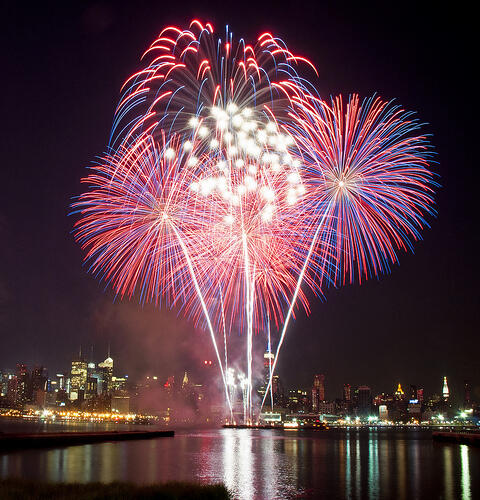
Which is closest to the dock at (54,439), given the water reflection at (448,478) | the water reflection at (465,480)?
the water reflection at (448,478)

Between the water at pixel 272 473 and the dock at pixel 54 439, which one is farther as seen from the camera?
the dock at pixel 54 439

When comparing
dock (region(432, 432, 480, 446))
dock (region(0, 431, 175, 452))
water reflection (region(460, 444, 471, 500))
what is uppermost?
water reflection (region(460, 444, 471, 500))

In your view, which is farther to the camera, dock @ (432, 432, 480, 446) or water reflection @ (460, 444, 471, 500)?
dock @ (432, 432, 480, 446)

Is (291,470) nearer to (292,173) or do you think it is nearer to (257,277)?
(257,277)

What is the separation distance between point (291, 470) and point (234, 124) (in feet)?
61.2

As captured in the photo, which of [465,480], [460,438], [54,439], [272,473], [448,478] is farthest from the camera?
[460,438]

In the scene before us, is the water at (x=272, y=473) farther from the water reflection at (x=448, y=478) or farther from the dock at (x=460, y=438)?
the dock at (x=460, y=438)

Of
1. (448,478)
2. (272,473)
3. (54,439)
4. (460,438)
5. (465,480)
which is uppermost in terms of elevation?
(272,473)

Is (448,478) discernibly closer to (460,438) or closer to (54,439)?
(54,439)

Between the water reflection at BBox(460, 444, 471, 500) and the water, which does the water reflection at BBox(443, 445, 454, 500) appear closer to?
the water

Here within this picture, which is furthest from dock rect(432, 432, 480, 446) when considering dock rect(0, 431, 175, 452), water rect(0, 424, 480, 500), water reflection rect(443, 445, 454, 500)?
dock rect(0, 431, 175, 452)

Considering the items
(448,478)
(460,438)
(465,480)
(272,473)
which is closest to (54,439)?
(272,473)

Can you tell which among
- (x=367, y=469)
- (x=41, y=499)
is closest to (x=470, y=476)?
(x=367, y=469)

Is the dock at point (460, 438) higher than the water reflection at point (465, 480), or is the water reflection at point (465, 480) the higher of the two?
the water reflection at point (465, 480)
